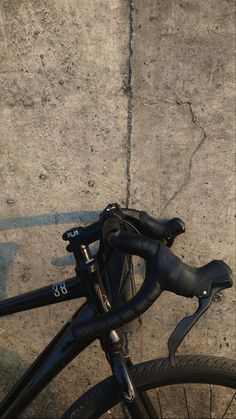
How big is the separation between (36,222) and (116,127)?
22.8 inches

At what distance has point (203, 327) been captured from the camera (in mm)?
2314

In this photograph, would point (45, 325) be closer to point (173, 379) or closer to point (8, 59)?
point (173, 379)

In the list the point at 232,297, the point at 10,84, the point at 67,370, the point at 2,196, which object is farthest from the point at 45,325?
the point at 10,84

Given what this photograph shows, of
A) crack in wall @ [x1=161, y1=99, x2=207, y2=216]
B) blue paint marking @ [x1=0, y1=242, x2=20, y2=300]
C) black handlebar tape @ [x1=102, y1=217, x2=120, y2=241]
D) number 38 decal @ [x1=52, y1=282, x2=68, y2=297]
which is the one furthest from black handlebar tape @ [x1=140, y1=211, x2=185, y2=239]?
blue paint marking @ [x1=0, y1=242, x2=20, y2=300]

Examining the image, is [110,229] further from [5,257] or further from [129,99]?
[5,257]

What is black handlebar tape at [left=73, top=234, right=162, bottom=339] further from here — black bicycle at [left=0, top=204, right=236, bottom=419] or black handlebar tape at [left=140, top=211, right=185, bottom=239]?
black handlebar tape at [left=140, top=211, right=185, bottom=239]

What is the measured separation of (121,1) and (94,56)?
236 mm

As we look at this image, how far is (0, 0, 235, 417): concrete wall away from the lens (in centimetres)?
191

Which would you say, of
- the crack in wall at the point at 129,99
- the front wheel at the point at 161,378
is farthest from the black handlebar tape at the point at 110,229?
the crack in wall at the point at 129,99

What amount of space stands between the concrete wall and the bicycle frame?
23.3 inches

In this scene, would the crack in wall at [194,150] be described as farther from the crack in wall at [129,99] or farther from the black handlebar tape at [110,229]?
the black handlebar tape at [110,229]

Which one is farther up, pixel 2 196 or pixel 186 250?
pixel 2 196

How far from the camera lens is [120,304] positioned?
164 centimetres

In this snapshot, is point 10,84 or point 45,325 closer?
point 10,84
